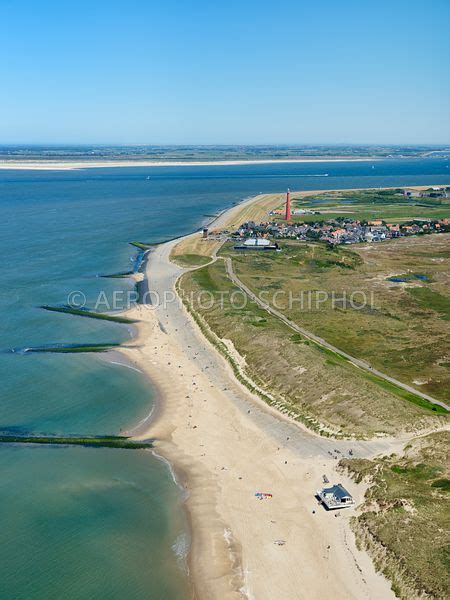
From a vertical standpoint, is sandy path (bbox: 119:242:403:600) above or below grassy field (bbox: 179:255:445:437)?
below

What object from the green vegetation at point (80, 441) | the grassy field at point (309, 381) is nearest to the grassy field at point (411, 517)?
the grassy field at point (309, 381)

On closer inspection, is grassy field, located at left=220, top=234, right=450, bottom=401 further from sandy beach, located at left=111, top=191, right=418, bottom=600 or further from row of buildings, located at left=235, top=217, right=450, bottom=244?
sandy beach, located at left=111, top=191, right=418, bottom=600

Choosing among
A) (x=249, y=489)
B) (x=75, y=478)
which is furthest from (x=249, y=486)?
(x=75, y=478)

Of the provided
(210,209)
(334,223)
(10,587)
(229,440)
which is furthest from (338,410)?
(210,209)

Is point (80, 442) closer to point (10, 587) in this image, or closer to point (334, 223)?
point (10, 587)

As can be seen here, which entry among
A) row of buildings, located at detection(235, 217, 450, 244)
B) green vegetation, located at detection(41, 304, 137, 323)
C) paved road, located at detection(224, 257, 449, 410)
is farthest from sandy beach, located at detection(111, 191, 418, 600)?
row of buildings, located at detection(235, 217, 450, 244)

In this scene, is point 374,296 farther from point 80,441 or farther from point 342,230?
point 342,230
